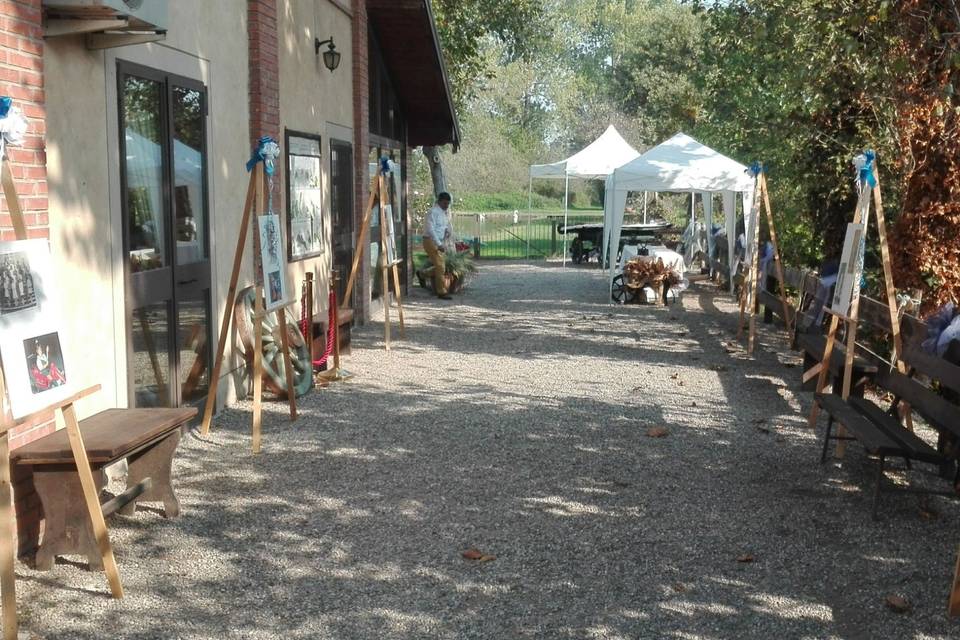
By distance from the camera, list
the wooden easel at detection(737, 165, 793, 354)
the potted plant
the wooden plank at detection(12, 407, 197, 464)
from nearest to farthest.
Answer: the wooden plank at detection(12, 407, 197, 464)
the wooden easel at detection(737, 165, 793, 354)
the potted plant

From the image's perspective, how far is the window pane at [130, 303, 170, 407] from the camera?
735 centimetres

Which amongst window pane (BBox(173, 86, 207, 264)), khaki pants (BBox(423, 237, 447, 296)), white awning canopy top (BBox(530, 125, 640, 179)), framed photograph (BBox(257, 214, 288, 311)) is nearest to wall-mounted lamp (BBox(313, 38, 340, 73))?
window pane (BBox(173, 86, 207, 264))

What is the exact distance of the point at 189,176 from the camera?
829 centimetres

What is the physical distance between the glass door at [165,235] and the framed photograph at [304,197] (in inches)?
111

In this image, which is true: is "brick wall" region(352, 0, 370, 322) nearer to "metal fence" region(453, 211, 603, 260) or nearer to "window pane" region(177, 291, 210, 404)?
"window pane" region(177, 291, 210, 404)

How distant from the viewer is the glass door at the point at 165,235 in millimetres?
→ 7223

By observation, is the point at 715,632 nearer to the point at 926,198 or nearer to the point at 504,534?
the point at 504,534

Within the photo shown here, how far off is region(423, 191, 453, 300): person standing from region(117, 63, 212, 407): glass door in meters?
10.1

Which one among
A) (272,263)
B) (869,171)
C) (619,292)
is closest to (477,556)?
(272,263)

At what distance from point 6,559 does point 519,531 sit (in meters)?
2.68

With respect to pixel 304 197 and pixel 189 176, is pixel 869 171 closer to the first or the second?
pixel 189 176

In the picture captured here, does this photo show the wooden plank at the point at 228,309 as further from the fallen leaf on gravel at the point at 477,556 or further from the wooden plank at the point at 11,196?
the wooden plank at the point at 11,196

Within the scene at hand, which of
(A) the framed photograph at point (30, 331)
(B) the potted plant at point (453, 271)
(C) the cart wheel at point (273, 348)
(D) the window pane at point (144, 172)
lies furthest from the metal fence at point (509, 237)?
(A) the framed photograph at point (30, 331)

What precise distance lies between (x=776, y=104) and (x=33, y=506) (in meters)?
15.9
